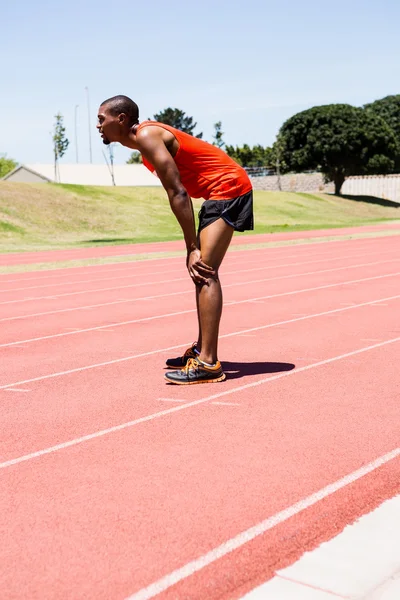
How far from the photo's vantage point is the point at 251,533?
11.6 feet

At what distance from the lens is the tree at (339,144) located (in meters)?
65.1

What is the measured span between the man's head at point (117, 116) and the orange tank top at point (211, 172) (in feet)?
0.55

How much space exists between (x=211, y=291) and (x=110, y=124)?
53.4 inches

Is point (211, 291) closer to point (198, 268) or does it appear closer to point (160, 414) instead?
point (198, 268)

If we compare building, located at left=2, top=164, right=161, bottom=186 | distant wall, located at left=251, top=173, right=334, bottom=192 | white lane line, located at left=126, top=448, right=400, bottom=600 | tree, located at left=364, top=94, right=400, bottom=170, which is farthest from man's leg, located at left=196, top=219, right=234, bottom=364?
tree, located at left=364, top=94, right=400, bottom=170

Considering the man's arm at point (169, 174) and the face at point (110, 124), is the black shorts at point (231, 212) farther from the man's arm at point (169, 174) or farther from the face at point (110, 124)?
the face at point (110, 124)

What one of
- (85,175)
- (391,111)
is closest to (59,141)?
(85,175)

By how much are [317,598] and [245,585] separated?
0.86 ft

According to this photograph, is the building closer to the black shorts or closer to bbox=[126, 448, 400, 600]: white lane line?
the black shorts

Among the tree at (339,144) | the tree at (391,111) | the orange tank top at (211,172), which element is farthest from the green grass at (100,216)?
the tree at (391,111)

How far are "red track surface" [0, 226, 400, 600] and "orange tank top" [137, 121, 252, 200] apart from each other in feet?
4.59

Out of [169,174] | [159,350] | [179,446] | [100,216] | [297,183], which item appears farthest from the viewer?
[297,183]

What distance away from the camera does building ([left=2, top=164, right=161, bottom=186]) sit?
7506 centimetres

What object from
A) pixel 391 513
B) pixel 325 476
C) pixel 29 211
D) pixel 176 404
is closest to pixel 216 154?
pixel 176 404
